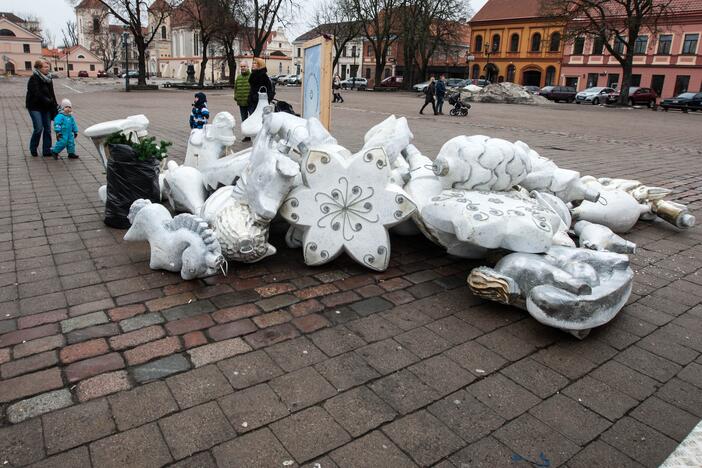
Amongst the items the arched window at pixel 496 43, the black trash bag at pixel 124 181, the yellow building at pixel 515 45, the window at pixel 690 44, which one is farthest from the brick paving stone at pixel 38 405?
the arched window at pixel 496 43

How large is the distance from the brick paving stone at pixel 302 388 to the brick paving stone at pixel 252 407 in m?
0.04

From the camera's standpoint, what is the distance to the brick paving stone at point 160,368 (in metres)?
2.67

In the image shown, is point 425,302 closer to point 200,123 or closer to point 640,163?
point 200,123

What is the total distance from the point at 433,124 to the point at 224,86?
33340 mm

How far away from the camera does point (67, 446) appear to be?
218 cm

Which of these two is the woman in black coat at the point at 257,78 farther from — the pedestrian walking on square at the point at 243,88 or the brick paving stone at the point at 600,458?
the brick paving stone at the point at 600,458

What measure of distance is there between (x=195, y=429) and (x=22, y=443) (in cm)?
67

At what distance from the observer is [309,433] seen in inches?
91.0

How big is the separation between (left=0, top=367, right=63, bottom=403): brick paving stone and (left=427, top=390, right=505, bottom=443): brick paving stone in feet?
5.86

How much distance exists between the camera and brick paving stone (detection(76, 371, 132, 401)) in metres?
2.51

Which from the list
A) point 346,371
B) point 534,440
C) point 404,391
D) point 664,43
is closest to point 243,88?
point 346,371

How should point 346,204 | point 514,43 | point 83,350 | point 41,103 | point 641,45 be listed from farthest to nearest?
point 514,43, point 641,45, point 41,103, point 346,204, point 83,350

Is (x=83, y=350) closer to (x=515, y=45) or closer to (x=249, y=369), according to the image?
(x=249, y=369)

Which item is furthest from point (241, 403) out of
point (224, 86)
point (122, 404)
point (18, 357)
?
point (224, 86)
